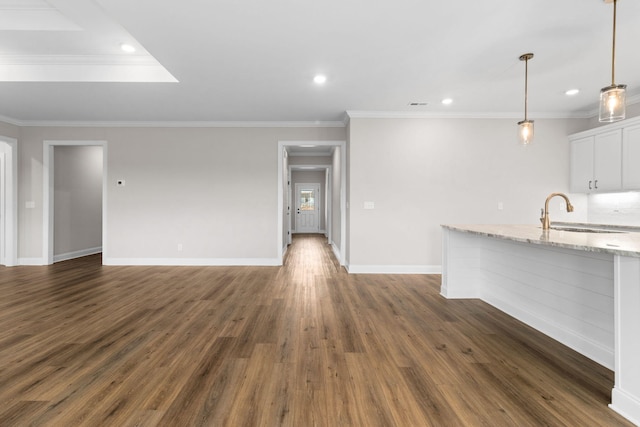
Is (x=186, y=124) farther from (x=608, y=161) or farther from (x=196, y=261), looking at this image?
(x=608, y=161)

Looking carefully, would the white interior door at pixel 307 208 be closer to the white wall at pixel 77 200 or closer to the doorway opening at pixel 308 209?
the doorway opening at pixel 308 209

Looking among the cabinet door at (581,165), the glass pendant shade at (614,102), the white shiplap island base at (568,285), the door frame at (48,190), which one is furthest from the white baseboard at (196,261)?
the cabinet door at (581,165)

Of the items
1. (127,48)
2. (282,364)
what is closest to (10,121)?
(127,48)

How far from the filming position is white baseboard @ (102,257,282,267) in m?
5.70

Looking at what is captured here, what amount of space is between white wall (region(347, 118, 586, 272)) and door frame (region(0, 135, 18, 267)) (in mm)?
6019

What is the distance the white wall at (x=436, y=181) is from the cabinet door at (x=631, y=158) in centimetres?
94

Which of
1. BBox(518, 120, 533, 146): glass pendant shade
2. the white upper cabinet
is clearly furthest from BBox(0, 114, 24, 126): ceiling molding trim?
the white upper cabinet

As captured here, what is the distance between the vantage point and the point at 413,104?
4.66 meters

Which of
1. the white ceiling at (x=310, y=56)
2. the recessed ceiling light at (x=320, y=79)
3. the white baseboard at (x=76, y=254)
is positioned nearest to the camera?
the white ceiling at (x=310, y=56)

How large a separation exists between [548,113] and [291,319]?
17.0 ft

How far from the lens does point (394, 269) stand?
509cm

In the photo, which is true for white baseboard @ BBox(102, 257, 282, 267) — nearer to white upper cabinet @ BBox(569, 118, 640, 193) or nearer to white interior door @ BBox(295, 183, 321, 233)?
white upper cabinet @ BBox(569, 118, 640, 193)

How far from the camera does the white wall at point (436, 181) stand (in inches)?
200

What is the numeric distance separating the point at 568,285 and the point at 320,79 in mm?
3170
